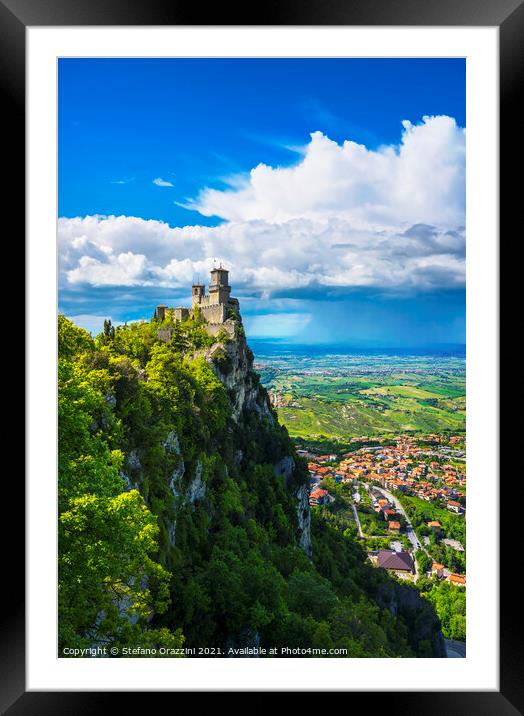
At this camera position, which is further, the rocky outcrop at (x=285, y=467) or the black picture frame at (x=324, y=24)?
the rocky outcrop at (x=285, y=467)

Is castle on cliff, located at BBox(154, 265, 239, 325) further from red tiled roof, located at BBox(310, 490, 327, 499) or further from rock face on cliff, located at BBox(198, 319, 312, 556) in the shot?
red tiled roof, located at BBox(310, 490, 327, 499)

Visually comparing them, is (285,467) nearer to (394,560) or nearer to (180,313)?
(394,560)

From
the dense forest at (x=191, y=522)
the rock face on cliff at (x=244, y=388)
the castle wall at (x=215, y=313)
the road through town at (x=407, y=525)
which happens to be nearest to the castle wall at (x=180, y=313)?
the dense forest at (x=191, y=522)

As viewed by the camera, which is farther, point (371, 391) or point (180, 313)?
point (180, 313)

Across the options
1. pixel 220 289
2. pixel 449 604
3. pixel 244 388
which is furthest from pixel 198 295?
pixel 449 604

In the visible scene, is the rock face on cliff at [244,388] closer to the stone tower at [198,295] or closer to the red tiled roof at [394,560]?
the stone tower at [198,295]
